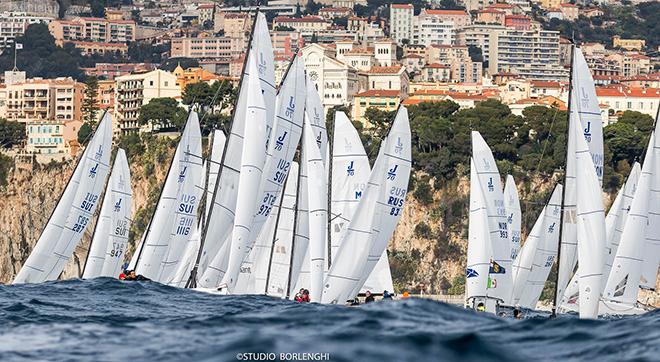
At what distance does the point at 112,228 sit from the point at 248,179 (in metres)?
15.3

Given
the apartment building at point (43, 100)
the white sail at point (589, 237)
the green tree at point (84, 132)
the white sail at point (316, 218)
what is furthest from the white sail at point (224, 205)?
the apartment building at point (43, 100)

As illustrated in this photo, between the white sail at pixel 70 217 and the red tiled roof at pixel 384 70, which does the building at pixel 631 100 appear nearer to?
the red tiled roof at pixel 384 70

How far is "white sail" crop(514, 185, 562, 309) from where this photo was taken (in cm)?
5325

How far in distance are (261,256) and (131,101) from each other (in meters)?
102

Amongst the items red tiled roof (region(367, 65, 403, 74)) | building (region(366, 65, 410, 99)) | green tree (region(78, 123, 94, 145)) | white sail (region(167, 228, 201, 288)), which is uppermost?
red tiled roof (region(367, 65, 403, 74))

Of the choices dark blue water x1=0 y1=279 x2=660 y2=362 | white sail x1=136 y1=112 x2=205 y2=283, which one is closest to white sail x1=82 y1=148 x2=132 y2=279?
white sail x1=136 y1=112 x2=205 y2=283

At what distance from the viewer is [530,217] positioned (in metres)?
102

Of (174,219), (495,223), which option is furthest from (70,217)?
(495,223)

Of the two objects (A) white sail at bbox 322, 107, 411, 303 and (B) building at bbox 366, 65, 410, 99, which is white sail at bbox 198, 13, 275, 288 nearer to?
(A) white sail at bbox 322, 107, 411, 303

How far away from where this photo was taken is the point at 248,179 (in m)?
38.5

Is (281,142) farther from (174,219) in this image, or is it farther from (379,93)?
(379,93)

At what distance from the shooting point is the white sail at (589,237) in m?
34.6

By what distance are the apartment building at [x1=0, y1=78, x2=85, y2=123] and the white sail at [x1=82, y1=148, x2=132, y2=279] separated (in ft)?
357

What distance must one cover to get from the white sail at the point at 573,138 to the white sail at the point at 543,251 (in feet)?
39.1
